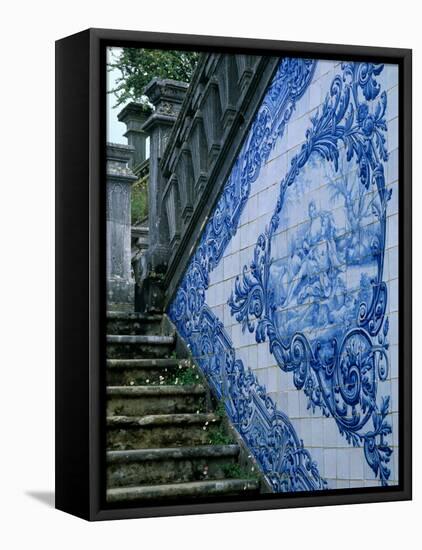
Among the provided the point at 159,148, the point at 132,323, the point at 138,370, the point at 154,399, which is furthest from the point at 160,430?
the point at 159,148

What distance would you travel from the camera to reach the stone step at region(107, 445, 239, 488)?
6.83 m

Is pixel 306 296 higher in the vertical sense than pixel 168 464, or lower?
higher

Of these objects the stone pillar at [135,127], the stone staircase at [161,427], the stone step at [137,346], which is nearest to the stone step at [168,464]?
the stone staircase at [161,427]

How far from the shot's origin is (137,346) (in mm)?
7023

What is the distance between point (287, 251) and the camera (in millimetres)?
7348

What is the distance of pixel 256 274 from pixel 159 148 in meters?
0.83

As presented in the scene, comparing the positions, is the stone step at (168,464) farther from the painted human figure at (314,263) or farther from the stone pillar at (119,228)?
the painted human figure at (314,263)

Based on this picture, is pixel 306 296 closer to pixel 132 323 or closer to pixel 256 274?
pixel 256 274

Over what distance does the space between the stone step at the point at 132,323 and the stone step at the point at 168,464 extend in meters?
0.60

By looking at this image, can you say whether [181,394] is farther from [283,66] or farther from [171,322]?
[283,66]

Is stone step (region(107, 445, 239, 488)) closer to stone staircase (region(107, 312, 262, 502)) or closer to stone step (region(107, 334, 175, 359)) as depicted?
stone staircase (region(107, 312, 262, 502))

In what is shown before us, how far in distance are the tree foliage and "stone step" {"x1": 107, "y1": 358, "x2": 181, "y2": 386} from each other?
1.28m

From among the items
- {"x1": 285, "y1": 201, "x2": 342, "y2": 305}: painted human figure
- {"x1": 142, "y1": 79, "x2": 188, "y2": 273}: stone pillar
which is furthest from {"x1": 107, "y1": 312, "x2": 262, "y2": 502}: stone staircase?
{"x1": 285, "y1": 201, "x2": 342, "y2": 305}: painted human figure

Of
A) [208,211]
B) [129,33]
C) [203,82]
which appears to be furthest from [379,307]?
[129,33]
